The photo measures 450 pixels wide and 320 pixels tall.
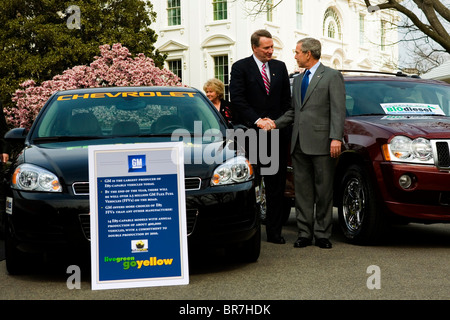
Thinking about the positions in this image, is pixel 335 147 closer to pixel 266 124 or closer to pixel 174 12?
pixel 266 124

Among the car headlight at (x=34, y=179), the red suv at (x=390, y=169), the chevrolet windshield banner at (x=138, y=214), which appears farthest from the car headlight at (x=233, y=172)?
the red suv at (x=390, y=169)

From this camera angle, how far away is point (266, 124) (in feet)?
24.1

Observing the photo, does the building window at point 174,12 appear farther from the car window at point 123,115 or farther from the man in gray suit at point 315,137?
the car window at point 123,115

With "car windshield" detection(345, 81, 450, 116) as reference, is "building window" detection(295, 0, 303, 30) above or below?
above

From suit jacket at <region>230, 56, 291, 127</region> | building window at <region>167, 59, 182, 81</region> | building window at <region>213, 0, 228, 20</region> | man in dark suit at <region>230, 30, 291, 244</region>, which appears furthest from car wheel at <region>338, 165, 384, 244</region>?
building window at <region>167, 59, 182, 81</region>

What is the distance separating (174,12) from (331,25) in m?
12.8

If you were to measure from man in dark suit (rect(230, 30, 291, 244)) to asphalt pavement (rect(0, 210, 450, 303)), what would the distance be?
1.33 ft

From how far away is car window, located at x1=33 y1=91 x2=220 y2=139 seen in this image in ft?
21.3

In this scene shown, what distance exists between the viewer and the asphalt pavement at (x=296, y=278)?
5.03 metres

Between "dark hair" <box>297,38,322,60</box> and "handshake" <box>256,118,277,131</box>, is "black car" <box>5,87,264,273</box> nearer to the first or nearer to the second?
"handshake" <box>256,118,277,131</box>

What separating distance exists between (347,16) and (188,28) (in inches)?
576
